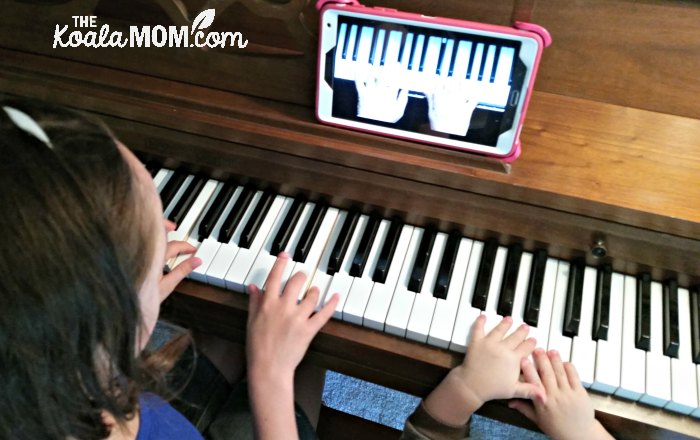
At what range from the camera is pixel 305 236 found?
40.3 inches

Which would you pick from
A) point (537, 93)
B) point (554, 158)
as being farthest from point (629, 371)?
point (537, 93)

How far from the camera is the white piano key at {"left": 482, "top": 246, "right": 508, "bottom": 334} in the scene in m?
0.93

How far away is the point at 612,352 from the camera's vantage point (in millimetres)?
900

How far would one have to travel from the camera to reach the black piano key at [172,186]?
1099mm

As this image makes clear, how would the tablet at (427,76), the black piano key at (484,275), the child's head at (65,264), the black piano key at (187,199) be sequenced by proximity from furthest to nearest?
the black piano key at (187,199) → the black piano key at (484,275) → the tablet at (427,76) → the child's head at (65,264)

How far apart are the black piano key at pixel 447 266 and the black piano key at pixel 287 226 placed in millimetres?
273

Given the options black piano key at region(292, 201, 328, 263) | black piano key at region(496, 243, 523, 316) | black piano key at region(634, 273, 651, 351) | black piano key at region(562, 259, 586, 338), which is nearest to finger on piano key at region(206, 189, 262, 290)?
black piano key at region(292, 201, 328, 263)

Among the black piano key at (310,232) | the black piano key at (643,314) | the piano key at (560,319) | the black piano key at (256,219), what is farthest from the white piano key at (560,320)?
the black piano key at (256,219)

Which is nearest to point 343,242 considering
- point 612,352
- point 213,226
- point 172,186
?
point 213,226

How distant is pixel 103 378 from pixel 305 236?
0.45 m

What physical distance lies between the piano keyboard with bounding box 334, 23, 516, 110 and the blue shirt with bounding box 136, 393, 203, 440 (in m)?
0.60

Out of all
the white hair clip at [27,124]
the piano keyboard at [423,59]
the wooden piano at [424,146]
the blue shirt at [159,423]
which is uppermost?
the white hair clip at [27,124]

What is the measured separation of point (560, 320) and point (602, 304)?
0.07m

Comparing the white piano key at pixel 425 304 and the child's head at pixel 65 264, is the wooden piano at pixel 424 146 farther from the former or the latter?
the child's head at pixel 65 264
